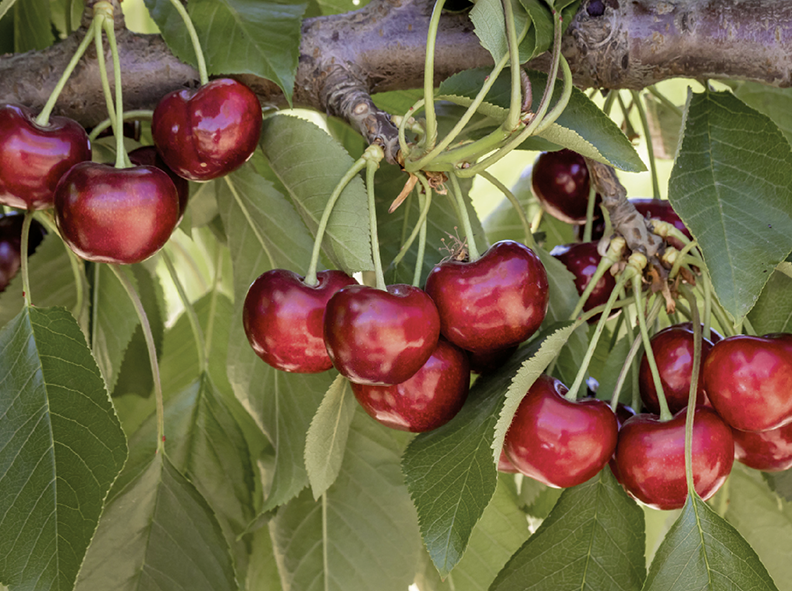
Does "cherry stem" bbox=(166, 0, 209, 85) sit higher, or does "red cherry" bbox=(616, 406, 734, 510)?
"cherry stem" bbox=(166, 0, 209, 85)

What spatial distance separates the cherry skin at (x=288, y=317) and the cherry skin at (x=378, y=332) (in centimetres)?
4

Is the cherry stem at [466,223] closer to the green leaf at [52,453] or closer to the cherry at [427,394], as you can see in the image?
the cherry at [427,394]

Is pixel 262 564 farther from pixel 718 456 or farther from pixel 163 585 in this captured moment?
pixel 718 456

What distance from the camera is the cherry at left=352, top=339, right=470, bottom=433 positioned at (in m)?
0.60

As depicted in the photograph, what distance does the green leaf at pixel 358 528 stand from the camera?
0.83m

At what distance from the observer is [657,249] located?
72 centimetres

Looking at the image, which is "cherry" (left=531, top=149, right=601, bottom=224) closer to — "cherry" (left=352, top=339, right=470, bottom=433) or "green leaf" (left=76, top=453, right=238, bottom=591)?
"cherry" (left=352, top=339, right=470, bottom=433)

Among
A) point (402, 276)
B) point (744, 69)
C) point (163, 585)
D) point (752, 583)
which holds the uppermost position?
point (744, 69)

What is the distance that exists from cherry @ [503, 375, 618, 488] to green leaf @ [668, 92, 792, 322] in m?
0.14

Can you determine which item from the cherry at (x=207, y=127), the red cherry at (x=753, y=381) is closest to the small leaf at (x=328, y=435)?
the cherry at (x=207, y=127)

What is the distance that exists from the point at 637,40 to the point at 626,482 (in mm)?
446

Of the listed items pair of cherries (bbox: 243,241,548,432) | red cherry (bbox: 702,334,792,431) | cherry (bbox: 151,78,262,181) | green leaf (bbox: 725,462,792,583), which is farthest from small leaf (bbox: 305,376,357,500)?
green leaf (bbox: 725,462,792,583)

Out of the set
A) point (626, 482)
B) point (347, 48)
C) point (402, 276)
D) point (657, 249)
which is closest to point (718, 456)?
point (626, 482)

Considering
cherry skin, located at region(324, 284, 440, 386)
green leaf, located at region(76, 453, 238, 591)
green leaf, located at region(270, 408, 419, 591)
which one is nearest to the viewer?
cherry skin, located at region(324, 284, 440, 386)
